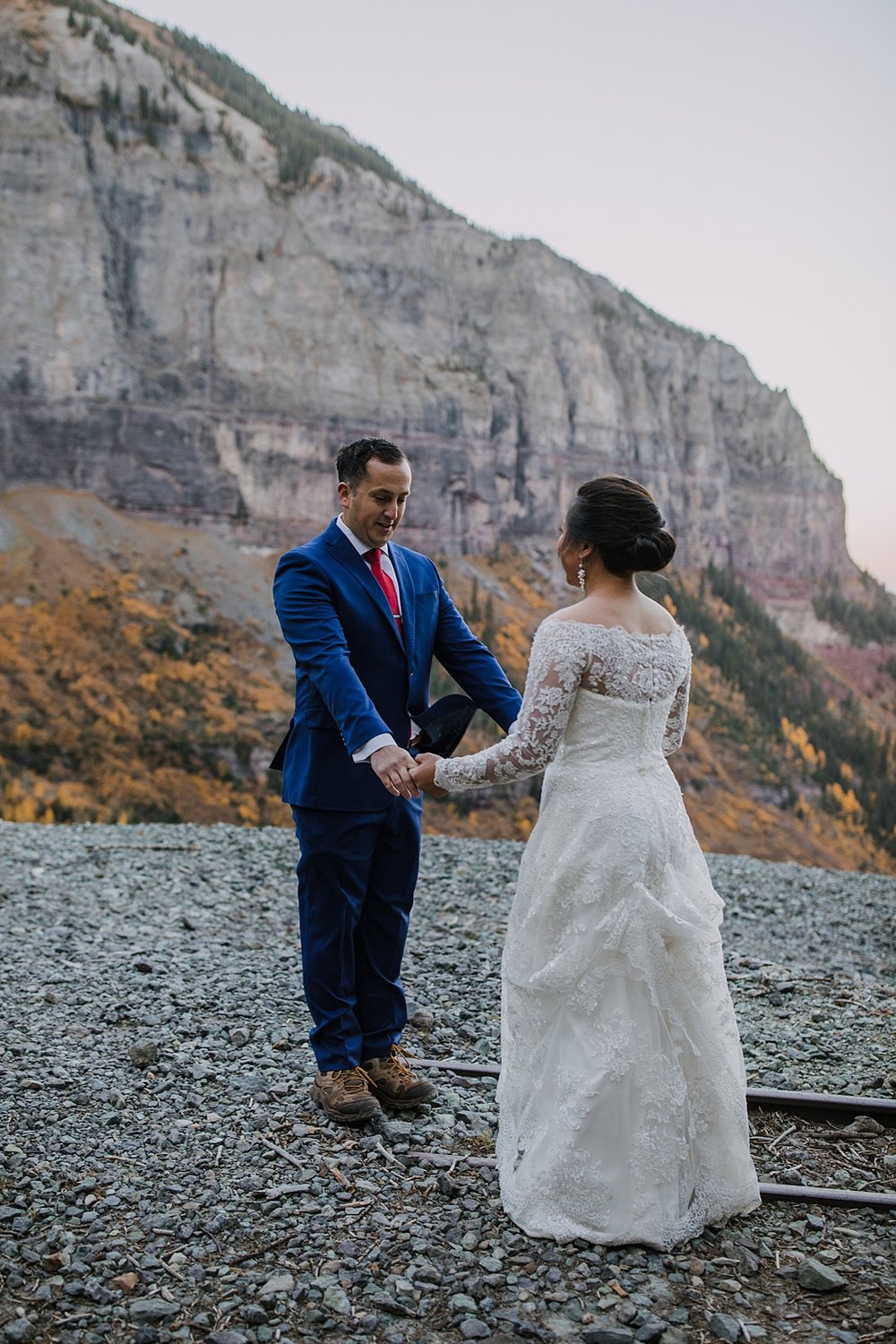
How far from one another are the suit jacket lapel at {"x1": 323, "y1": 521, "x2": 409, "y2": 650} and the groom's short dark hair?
22 centimetres

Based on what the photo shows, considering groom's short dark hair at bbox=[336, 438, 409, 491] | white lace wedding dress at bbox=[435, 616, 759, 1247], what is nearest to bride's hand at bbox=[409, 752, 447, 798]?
white lace wedding dress at bbox=[435, 616, 759, 1247]

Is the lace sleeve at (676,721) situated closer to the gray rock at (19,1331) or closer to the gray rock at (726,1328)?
the gray rock at (726,1328)

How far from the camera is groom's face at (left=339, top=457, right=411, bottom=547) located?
13.7 feet

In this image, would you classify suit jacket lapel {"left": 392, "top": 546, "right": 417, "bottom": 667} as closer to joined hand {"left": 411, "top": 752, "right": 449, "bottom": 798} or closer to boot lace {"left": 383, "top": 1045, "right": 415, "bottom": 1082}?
joined hand {"left": 411, "top": 752, "right": 449, "bottom": 798}

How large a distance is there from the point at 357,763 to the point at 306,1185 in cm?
154

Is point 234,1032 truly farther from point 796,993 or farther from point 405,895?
point 796,993

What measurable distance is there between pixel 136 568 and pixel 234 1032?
53.2 m

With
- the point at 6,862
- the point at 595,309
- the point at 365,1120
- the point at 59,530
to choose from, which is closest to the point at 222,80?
the point at 595,309

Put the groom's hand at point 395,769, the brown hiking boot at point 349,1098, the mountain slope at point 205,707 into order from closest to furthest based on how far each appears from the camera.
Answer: the groom's hand at point 395,769, the brown hiking boot at point 349,1098, the mountain slope at point 205,707

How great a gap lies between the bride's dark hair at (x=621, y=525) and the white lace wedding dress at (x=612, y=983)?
0.24 m

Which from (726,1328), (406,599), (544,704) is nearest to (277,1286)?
(726,1328)

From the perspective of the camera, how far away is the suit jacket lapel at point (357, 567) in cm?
431

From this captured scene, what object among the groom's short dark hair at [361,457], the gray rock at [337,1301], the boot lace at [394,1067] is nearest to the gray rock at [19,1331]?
the gray rock at [337,1301]

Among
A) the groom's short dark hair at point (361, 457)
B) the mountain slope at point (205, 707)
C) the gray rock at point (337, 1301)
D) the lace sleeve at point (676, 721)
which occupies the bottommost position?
the mountain slope at point (205, 707)
